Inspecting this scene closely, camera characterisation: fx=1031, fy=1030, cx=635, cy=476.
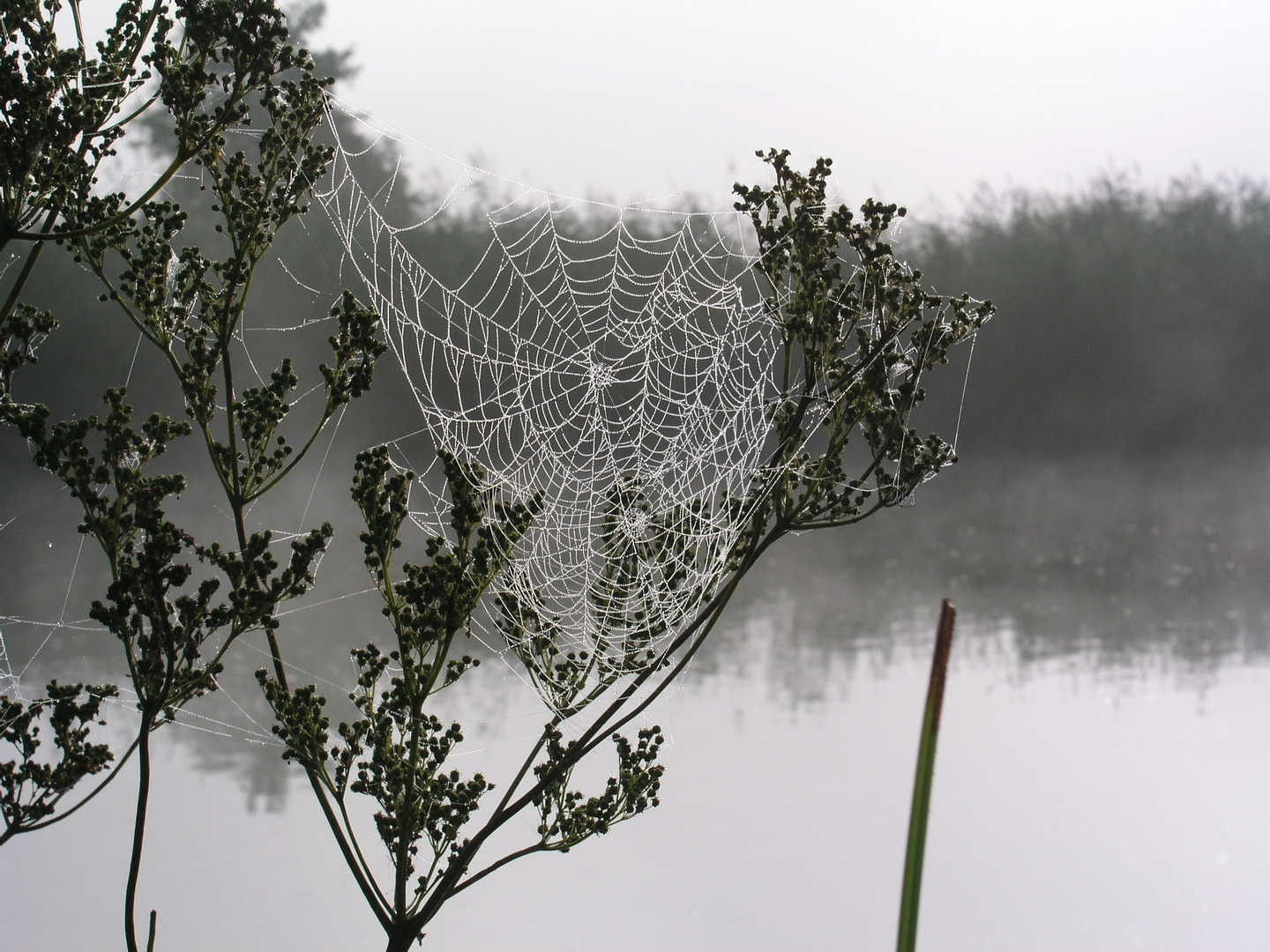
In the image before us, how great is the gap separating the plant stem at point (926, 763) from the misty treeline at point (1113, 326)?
13.9 metres

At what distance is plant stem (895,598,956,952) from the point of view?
31 cm

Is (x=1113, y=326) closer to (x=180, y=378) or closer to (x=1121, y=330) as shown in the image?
(x=1121, y=330)

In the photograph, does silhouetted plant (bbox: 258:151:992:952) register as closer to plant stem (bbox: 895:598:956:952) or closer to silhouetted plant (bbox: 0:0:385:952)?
silhouetted plant (bbox: 0:0:385:952)

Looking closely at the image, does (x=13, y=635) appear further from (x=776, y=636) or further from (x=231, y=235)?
(x=231, y=235)

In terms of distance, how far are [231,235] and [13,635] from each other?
7.10 metres

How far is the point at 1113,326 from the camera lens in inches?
693

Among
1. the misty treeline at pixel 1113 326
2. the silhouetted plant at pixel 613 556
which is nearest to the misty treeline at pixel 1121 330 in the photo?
the misty treeline at pixel 1113 326

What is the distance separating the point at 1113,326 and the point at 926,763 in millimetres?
19257

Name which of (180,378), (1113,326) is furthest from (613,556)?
(1113,326)

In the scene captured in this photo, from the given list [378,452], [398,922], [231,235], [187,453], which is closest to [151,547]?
[378,452]

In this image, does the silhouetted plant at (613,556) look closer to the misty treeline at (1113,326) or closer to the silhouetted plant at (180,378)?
the silhouetted plant at (180,378)

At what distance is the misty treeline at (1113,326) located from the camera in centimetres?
1609

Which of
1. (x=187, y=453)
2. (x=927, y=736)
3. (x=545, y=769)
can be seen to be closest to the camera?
(x=927, y=736)

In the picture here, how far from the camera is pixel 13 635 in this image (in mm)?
7328
